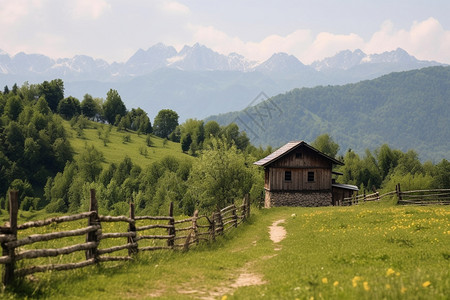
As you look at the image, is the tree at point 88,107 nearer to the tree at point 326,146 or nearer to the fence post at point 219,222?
the tree at point 326,146

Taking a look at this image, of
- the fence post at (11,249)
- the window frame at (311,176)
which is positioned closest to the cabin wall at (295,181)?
the window frame at (311,176)

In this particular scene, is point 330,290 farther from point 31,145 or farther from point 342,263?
point 31,145

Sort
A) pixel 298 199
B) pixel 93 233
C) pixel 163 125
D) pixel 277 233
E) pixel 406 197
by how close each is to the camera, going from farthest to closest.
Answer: pixel 163 125 < pixel 298 199 < pixel 406 197 < pixel 277 233 < pixel 93 233

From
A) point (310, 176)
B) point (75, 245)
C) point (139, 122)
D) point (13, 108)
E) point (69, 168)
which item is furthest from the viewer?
point (139, 122)

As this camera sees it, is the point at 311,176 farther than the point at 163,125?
No

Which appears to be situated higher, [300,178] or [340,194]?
[300,178]

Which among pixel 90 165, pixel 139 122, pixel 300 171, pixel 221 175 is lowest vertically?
pixel 221 175

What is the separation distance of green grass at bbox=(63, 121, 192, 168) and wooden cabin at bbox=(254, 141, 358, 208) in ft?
240

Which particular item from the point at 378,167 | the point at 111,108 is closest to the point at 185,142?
the point at 111,108

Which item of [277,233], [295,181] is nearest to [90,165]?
[295,181]

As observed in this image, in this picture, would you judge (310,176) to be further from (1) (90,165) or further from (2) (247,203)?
(1) (90,165)

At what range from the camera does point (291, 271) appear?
13.4 metres

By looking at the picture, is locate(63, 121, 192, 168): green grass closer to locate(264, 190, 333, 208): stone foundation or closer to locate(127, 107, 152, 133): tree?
locate(127, 107, 152, 133): tree

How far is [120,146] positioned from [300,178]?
3821 inches
